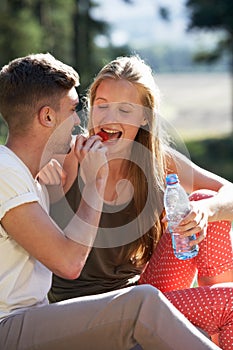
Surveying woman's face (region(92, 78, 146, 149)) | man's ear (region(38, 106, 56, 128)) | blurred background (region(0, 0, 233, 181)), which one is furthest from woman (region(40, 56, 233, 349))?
blurred background (region(0, 0, 233, 181))

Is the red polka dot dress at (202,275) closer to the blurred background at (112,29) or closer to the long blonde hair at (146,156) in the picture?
the long blonde hair at (146,156)

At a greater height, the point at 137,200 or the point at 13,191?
the point at 13,191

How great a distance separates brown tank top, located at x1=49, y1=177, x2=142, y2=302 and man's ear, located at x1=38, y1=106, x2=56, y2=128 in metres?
0.78

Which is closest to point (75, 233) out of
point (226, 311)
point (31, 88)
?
point (31, 88)

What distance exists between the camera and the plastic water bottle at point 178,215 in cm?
358

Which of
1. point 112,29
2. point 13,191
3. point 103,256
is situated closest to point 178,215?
point 103,256

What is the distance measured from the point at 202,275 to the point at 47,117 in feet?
3.85

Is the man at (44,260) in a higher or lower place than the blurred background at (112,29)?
higher

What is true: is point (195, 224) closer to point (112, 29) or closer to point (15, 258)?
point (15, 258)

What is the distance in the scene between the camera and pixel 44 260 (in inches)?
115

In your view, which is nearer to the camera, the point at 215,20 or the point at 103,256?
the point at 103,256

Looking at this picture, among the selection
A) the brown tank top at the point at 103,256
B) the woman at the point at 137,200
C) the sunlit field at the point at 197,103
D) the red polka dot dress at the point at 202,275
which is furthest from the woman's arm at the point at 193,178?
the sunlit field at the point at 197,103

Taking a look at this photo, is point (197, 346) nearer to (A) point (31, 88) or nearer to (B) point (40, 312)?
(B) point (40, 312)

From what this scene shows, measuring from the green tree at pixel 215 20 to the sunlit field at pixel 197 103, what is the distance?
26.4ft
